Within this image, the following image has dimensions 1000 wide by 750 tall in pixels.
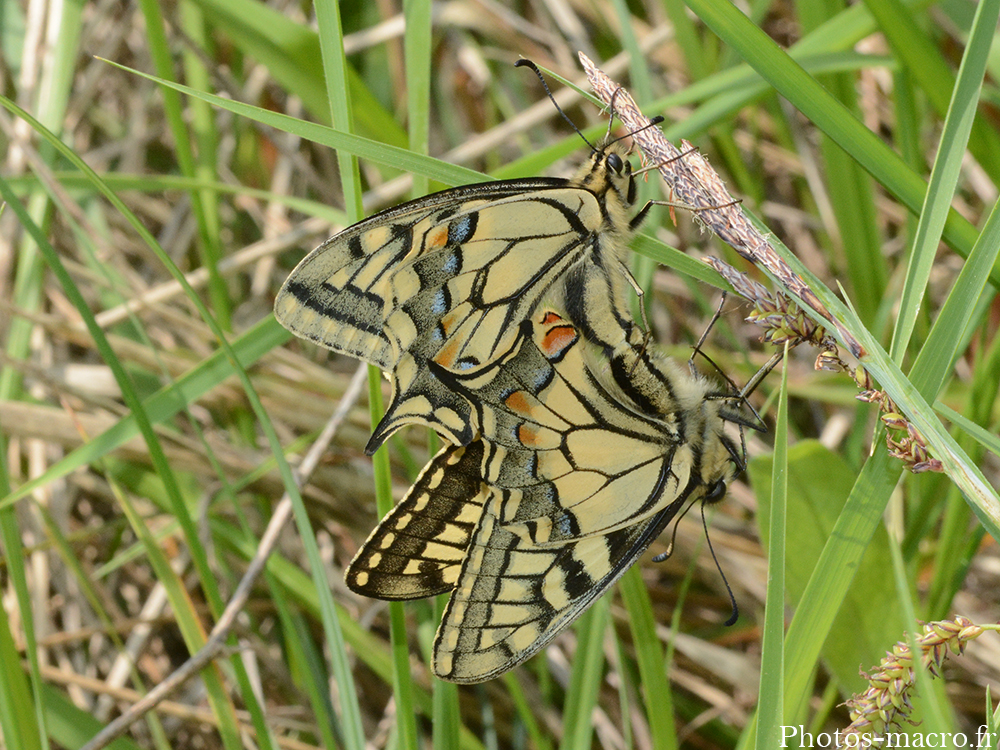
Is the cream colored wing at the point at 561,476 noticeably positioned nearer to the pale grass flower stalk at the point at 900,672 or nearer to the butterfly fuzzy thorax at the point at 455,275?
the butterfly fuzzy thorax at the point at 455,275

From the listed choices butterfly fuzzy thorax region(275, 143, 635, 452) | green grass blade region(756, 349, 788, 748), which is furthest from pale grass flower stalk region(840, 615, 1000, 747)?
butterfly fuzzy thorax region(275, 143, 635, 452)

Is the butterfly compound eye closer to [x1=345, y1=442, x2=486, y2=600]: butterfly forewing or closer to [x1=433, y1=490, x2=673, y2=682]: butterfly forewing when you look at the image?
[x1=433, y1=490, x2=673, y2=682]: butterfly forewing

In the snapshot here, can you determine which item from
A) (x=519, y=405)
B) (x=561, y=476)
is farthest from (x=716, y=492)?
(x=519, y=405)

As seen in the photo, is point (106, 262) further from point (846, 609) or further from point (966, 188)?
point (966, 188)

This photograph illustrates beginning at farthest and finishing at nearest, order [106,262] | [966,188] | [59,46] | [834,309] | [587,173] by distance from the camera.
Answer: [966,188] < [106,262] < [59,46] < [587,173] < [834,309]

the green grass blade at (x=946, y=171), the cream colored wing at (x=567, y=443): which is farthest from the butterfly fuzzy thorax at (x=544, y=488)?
the green grass blade at (x=946, y=171)

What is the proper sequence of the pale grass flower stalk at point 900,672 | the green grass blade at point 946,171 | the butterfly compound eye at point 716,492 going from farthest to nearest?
the butterfly compound eye at point 716,492 → the green grass blade at point 946,171 → the pale grass flower stalk at point 900,672

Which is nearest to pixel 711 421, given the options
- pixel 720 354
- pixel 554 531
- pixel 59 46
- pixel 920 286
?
pixel 554 531
